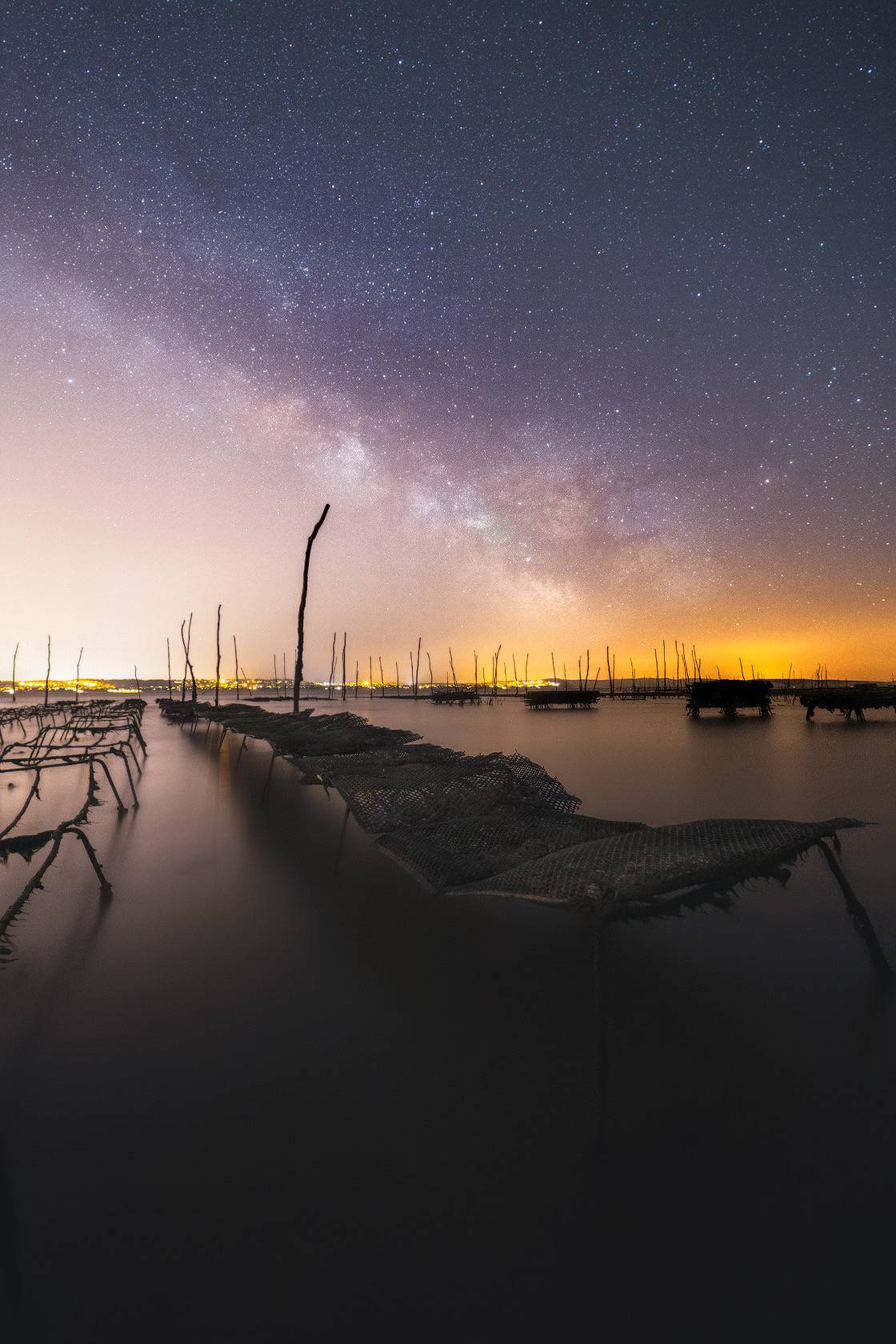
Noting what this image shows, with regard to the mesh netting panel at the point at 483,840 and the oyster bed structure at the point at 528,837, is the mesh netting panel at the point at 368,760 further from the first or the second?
the mesh netting panel at the point at 483,840

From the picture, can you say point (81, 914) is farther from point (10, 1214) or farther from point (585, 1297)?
point (585, 1297)

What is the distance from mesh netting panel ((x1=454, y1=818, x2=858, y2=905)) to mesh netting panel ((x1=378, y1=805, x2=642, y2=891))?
22cm

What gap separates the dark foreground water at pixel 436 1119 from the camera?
1.03 meters

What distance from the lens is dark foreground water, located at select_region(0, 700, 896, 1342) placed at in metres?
1.03

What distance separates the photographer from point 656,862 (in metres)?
1.73

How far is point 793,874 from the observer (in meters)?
3.39

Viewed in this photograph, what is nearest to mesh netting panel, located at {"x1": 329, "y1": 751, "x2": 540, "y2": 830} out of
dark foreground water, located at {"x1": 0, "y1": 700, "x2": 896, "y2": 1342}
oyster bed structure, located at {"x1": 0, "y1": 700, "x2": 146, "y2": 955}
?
dark foreground water, located at {"x1": 0, "y1": 700, "x2": 896, "y2": 1342}

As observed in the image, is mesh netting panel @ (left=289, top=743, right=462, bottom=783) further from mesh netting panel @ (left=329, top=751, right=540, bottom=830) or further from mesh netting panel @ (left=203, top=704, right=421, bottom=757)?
mesh netting panel @ (left=203, top=704, right=421, bottom=757)

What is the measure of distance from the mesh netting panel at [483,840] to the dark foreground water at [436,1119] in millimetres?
376

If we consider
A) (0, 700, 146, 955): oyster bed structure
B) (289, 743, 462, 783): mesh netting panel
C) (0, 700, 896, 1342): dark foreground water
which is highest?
(289, 743, 462, 783): mesh netting panel

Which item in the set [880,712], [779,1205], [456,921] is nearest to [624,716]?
[880,712]

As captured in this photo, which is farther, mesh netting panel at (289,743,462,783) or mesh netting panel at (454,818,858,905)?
mesh netting panel at (289,743,462,783)

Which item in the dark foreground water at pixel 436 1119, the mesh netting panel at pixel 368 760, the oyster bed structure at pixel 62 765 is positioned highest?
the mesh netting panel at pixel 368 760

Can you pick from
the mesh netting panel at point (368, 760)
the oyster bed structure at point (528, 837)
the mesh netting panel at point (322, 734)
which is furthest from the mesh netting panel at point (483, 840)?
the mesh netting panel at point (322, 734)
